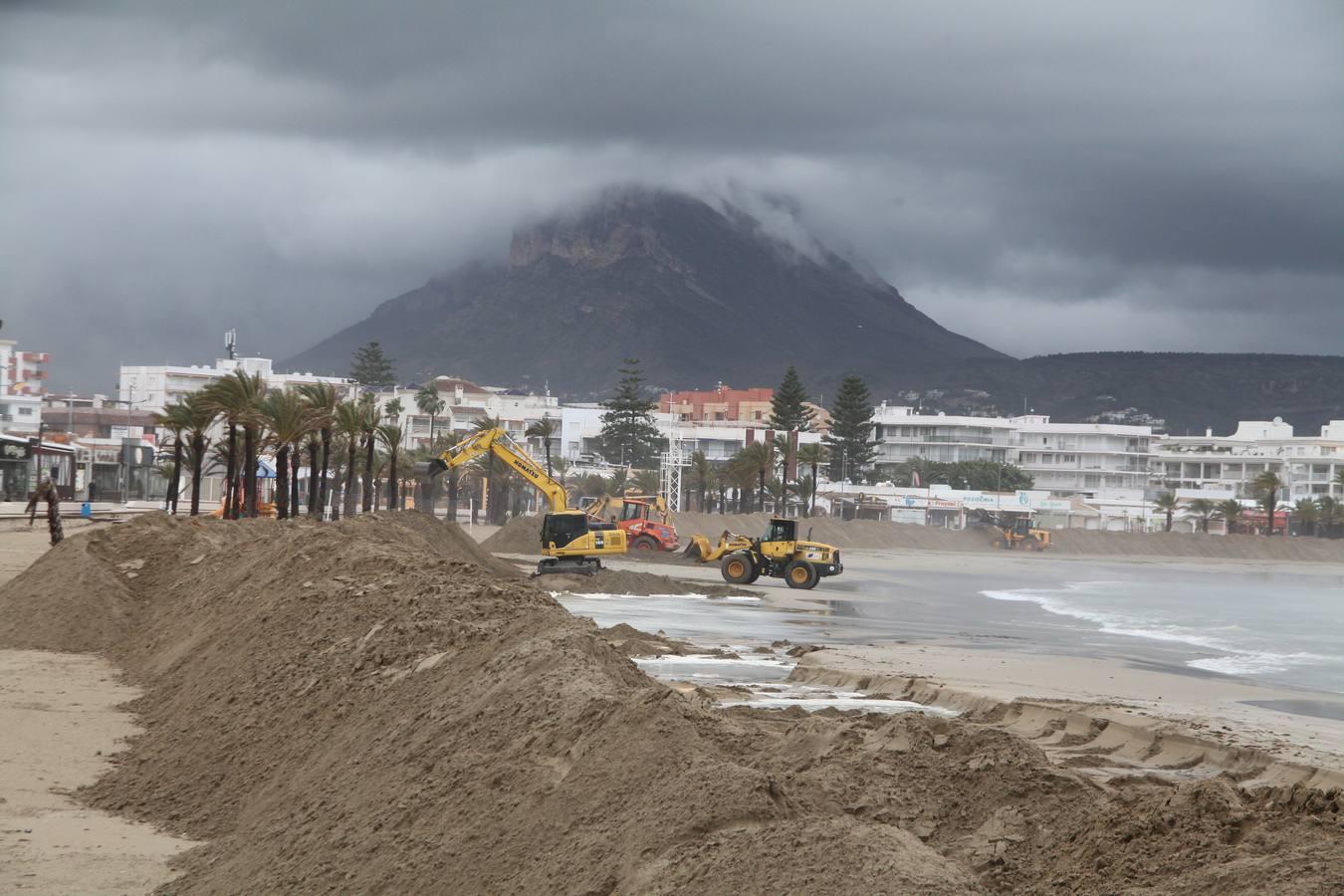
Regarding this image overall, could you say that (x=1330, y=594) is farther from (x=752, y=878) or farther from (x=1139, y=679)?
(x=752, y=878)

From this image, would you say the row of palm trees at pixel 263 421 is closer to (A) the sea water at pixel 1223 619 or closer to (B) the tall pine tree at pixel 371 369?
(A) the sea water at pixel 1223 619

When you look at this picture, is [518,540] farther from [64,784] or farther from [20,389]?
[20,389]

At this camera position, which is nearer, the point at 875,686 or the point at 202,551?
the point at 875,686

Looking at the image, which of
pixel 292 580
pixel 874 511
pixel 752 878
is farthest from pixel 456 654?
pixel 874 511

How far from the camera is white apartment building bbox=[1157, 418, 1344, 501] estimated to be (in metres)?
171

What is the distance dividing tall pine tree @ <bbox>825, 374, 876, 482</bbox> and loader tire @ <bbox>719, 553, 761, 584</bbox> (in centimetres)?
9028

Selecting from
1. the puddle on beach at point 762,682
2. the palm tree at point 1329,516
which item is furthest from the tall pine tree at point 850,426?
the puddle on beach at point 762,682

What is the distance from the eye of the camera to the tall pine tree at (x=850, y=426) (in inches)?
5281

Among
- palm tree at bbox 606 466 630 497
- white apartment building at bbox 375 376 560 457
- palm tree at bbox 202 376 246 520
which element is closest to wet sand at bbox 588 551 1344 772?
palm tree at bbox 202 376 246 520

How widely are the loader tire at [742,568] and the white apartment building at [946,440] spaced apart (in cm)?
12992

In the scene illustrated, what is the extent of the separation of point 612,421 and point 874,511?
27.9 metres

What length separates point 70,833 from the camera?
941 centimetres

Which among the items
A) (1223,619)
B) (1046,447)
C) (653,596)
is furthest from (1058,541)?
(653,596)

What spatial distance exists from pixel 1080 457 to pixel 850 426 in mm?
52153
